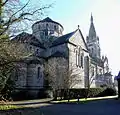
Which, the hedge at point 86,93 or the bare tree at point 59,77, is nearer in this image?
the bare tree at point 59,77

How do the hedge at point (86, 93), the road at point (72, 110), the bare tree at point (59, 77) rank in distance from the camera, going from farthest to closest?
1. the hedge at point (86, 93)
2. the bare tree at point (59, 77)
3. the road at point (72, 110)

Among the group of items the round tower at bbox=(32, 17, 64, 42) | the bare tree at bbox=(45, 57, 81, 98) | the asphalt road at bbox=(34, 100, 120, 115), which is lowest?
the asphalt road at bbox=(34, 100, 120, 115)

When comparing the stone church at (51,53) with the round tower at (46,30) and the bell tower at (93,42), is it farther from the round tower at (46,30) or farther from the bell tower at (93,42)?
the bell tower at (93,42)

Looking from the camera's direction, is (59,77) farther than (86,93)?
No

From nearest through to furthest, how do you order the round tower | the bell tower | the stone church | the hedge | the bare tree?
the bare tree, the hedge, the stone church, the round tower, the bell tower

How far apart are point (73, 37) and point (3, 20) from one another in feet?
115

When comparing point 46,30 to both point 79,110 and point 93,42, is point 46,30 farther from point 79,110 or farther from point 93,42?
point 93,42

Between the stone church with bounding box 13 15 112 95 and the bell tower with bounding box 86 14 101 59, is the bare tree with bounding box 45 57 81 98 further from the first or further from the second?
the bell tower with bounding box 86 14 101 59

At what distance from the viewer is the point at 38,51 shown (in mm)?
44625

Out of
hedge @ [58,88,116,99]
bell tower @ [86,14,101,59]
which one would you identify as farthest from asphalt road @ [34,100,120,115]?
bell tower @ [86,14,101,59]

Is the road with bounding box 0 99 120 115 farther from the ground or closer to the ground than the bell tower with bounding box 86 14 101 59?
closer to the ground

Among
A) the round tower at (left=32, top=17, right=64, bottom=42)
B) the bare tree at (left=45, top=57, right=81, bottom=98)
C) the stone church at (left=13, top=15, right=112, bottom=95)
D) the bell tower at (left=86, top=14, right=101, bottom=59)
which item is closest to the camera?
the bare tree at (left=45, top=57, right=81, bottom=98)

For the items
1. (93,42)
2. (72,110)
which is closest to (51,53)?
(72,110)

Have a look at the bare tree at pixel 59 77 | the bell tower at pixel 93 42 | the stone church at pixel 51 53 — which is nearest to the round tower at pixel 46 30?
the stone church at pixel 51 53
